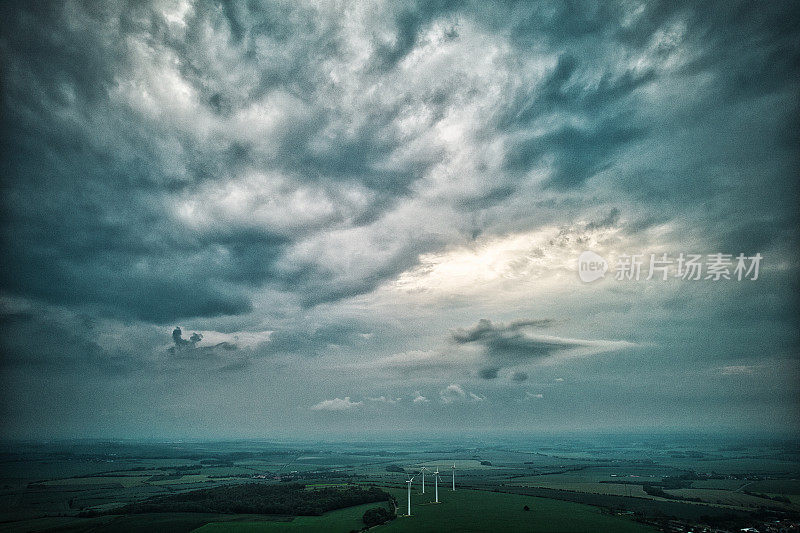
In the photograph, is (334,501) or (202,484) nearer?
(334,501)

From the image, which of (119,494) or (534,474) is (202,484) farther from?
(534,474)

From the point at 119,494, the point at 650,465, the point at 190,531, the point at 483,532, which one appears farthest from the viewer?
the point at 650,465

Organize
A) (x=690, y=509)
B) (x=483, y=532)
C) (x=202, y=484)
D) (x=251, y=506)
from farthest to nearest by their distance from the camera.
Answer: (x=202, y=484), (x=251, y=506), (x=690, y=509), (x=483, y=532)

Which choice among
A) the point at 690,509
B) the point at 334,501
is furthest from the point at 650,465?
the point at 334,501

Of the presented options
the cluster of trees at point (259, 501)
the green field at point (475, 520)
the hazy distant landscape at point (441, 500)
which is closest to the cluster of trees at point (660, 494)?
the hazy distant landscape at point (441, 500)

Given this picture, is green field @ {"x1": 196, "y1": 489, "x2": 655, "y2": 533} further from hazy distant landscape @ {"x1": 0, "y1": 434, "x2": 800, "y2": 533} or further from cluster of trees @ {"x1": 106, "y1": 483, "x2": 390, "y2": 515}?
cluster of trees @ {"x1": 106, "y1": 483, "x2": 390, "y2": 515}

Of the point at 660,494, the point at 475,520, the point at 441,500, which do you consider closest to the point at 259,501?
the point at 441,500

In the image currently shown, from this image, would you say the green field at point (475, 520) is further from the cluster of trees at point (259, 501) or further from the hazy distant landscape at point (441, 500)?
the cluster of trees at point (259, 501)
